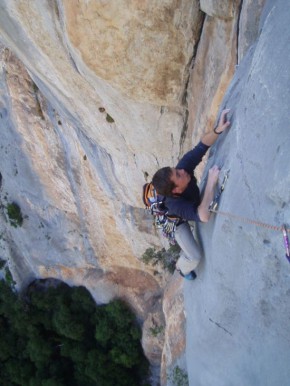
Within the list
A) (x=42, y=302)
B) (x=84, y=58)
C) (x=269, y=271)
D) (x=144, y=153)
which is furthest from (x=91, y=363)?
(x=269, y=271)

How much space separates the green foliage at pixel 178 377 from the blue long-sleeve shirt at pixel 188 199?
5190mm

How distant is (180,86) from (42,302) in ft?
44.0

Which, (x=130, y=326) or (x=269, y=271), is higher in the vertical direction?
(x=269, y=271)

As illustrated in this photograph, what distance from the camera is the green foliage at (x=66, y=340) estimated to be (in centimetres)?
1493

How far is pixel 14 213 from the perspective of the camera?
15.5 m

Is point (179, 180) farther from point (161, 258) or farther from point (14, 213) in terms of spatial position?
point (14, 213)

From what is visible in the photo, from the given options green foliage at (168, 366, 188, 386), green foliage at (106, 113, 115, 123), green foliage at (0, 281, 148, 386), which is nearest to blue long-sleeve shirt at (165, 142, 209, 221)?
green foliage at (106, 113, 115, 123)

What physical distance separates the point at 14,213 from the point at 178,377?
10.1m

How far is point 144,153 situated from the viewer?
8.45 m

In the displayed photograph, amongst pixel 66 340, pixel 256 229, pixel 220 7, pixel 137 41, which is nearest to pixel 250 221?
pixel 256 229

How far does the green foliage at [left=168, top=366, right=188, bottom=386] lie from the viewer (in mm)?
8070

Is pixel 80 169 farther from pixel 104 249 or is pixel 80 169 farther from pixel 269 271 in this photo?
pixel 269 271

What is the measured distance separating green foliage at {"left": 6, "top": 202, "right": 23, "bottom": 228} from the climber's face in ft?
41.4

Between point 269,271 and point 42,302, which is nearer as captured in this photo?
point 269,271
